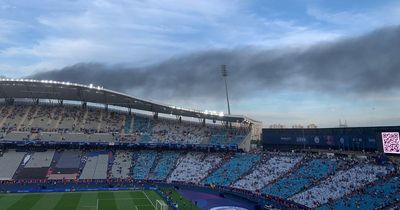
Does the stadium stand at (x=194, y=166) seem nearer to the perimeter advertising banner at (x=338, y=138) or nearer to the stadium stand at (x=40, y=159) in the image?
the perimeter advertising banner at (x=338, y=138)

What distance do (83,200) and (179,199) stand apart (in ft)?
45.1

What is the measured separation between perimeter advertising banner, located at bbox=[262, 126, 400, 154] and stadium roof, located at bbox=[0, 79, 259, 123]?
8921 millimetres

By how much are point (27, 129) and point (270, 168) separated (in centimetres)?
4983

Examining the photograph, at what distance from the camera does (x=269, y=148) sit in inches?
2896

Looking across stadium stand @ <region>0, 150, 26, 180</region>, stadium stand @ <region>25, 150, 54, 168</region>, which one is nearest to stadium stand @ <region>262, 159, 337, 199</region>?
stadium stand @ <region>25, 150, 54, 168</region>

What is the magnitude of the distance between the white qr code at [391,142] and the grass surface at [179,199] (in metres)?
25.5

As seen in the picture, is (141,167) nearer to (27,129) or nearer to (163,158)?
(163,158)

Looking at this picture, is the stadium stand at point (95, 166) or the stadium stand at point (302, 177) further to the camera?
the stadium stand at point (95, 166)

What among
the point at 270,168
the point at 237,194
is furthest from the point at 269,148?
the point at 237,194

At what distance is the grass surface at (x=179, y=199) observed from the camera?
162 ft

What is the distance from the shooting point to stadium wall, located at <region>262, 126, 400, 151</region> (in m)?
51.4

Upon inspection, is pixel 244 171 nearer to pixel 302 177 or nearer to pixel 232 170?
pixel 232 170

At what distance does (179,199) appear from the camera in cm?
A: 5459

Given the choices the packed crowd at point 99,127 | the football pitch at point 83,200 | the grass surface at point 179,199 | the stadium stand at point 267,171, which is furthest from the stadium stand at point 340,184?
the packed crowd at point 99,127
